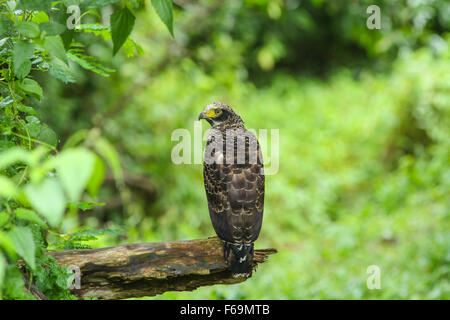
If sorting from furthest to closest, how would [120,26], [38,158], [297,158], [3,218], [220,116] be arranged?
[297,158] < [220,116] < [120,26] < [3,218] < [38,158]

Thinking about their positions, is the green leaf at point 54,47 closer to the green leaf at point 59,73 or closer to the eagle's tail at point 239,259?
the green leaf at point 59,73

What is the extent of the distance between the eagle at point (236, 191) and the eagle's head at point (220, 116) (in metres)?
0.05

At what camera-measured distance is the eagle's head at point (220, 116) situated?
253 centimetres

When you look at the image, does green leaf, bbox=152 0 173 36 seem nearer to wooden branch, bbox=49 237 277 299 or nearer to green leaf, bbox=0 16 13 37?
green leaf, bbox=0 16 13 37

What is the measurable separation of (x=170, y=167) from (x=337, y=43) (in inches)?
259

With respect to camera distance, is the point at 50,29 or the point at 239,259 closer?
the point at 50,29

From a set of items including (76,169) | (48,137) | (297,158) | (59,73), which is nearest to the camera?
(76,169)

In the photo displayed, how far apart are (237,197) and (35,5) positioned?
1.26m

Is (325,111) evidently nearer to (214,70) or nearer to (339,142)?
(339,142)

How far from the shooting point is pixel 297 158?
24.0ft

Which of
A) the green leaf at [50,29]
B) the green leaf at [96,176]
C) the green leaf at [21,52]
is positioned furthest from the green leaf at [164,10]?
the green leaf at [96,176]

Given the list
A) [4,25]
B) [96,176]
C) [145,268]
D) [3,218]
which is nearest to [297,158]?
[145,268]

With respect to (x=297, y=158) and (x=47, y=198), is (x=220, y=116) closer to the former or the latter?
(x=47, y=198)

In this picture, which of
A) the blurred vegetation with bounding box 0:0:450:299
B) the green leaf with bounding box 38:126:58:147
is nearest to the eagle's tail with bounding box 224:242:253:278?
the green leaf with bounding box 38:126:58:147
